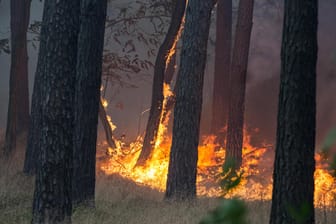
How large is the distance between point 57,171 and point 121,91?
935 inches

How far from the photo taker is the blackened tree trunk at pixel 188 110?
11977mm

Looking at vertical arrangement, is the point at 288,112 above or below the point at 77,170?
above

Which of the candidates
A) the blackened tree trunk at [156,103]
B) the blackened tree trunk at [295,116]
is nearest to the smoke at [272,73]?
the blackened tree trunk at [156,103]

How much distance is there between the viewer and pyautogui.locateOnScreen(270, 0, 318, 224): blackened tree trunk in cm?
639

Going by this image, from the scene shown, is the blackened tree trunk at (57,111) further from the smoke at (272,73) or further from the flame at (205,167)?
the smoke at (272,73)

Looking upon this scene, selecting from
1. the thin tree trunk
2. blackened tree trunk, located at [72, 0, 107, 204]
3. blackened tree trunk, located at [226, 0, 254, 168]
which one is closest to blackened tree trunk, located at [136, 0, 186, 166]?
blackened tree trunk, located at [226, 0, 254, 168]

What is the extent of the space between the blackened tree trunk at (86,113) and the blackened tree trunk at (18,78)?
26.8 ft

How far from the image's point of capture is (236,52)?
59.2 feet

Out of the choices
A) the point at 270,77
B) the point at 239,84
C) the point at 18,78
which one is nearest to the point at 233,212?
the point at 239,84

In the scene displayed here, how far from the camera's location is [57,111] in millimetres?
8266

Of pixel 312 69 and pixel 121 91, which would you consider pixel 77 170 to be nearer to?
pixel 312 69

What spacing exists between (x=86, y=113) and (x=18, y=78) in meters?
8.62

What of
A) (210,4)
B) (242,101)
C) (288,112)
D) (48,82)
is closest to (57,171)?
(48,82)

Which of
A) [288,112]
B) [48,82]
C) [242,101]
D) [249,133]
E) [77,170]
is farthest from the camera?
[249,133]
